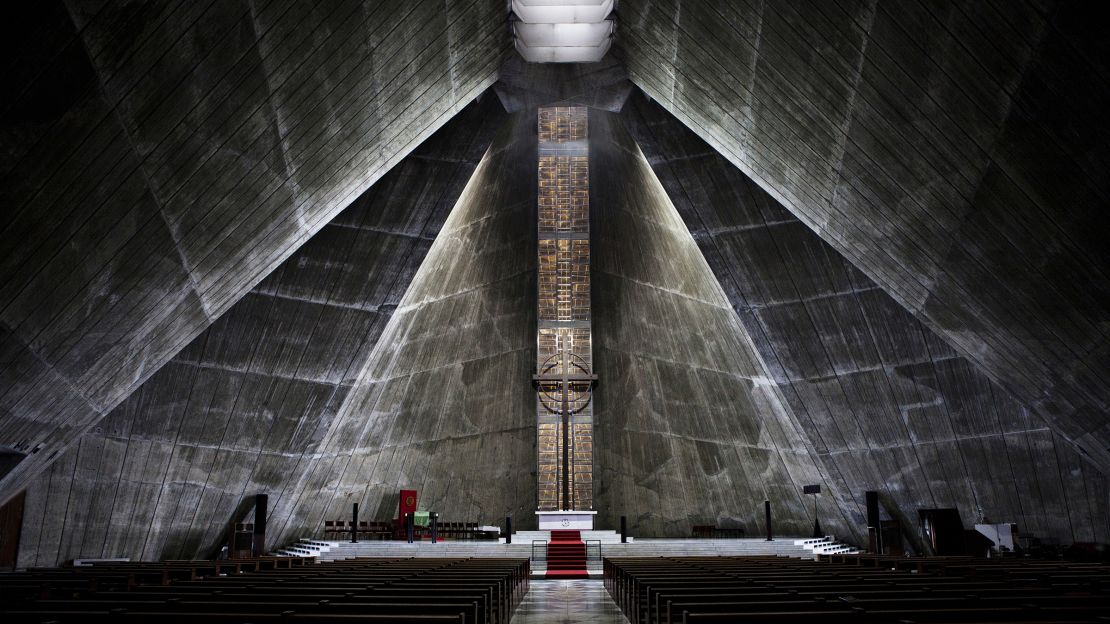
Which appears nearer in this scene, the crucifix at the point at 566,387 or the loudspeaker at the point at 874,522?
the loudspeaker at the point at 874,522

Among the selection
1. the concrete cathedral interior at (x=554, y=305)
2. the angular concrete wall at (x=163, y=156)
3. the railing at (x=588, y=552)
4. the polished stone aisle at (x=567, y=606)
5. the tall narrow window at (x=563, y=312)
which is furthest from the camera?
the tall narrow window at (x=563, y=312)

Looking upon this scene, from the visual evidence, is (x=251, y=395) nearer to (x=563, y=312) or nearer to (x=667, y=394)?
(x=563, y=312)

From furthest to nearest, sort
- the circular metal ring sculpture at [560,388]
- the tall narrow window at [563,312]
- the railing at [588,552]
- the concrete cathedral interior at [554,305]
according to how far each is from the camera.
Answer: the tall narrow window at [563,312] → the circular metal ring sculpture at [560,388] → the railing at [588,552] → the concrete cathedral interior at [554,305]

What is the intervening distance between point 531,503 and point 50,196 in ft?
48.5

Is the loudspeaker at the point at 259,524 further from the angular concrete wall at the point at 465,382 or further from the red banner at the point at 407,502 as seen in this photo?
the red banner at the point at 407,502

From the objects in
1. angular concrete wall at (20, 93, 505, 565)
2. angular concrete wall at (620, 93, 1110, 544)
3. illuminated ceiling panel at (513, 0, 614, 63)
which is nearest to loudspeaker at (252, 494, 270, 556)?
angular concrete wall at (20, 93, 505, 565)

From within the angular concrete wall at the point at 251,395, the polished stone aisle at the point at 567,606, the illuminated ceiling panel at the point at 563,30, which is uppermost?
the illuminated ceiling panel at the point at 563,30

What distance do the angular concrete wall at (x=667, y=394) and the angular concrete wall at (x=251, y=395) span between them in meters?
5.00

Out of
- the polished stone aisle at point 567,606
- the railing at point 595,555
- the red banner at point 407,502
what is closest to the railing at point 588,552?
the railing at point 595,555

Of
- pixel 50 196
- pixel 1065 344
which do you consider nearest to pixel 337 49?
pixel 50 196

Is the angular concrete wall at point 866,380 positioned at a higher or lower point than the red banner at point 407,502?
higher

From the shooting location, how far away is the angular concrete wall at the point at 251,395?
12117 mm

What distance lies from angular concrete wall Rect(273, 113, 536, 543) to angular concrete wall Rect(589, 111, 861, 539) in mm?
1819

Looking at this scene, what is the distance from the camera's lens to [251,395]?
1335cm
